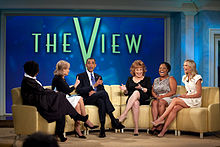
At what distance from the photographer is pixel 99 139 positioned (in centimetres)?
457

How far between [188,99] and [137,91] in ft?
2.82

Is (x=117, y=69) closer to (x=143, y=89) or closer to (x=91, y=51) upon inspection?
(x=91, y=51)

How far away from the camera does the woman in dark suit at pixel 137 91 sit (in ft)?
16.8

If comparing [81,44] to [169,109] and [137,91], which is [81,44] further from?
[169,109]

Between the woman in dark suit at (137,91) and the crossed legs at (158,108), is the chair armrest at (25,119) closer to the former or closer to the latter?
the woman in dark suit at (137,91)

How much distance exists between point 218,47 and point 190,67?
113 inches

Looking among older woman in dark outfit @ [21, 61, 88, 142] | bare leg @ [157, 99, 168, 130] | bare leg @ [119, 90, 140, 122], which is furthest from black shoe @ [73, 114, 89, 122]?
bare leg @ [157, 99, 168, 130]

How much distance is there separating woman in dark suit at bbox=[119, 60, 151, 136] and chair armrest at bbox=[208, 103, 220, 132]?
1.08 meters

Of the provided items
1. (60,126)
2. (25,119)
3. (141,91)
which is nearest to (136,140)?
(141,91)

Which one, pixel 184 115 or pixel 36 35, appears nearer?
pixel 184 115

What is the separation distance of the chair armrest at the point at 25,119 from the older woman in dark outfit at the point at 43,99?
0.29 feet

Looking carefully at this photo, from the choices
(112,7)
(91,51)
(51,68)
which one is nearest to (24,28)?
(51,68)

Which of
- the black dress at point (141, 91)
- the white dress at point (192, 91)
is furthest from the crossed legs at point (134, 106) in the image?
the white dress at point (192, 91)

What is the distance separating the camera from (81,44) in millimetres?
7891
